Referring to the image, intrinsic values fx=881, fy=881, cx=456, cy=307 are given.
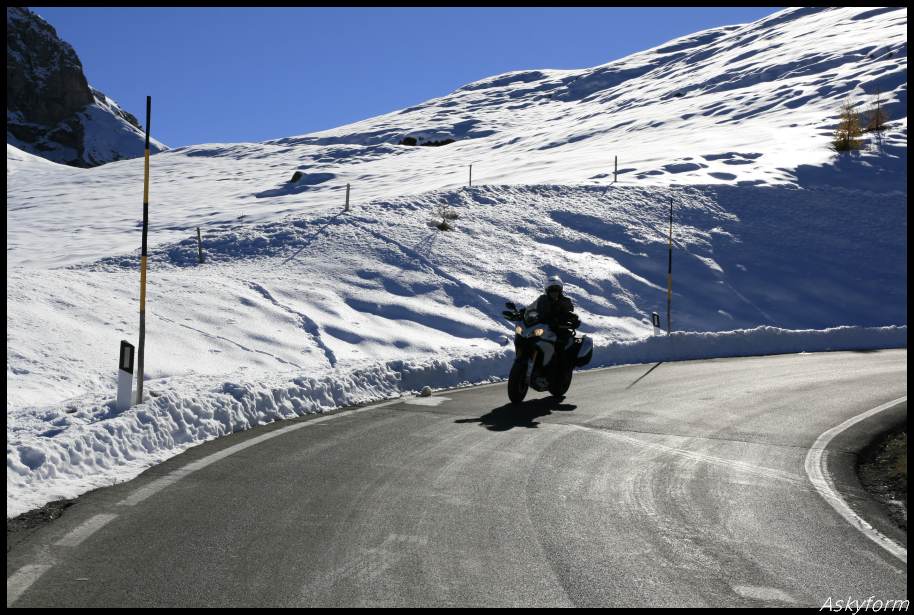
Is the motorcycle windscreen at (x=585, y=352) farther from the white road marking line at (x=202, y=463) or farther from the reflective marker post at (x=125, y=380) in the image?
the reflective marker post at (x=125, y=380)

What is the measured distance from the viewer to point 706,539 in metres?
5.54

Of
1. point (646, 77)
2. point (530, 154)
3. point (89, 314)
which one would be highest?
point (646, 77)

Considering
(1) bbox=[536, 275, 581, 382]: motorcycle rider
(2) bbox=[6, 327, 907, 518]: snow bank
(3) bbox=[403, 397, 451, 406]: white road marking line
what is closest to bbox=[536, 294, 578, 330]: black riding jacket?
(1) bbox=[536, 275, 581, 382]: motorcycle rider

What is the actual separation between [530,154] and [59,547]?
42.6 meters

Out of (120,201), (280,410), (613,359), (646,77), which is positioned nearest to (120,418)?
(280,410)

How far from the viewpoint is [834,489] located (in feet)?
23.5


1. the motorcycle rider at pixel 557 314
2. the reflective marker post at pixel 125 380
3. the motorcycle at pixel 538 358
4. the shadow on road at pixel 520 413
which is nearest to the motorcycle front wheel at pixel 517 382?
the motorcycle at pixel 538 358

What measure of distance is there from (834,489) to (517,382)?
4.60 meters

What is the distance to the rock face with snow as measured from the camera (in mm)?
130750

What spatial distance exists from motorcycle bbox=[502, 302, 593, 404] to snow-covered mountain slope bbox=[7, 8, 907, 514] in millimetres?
1972

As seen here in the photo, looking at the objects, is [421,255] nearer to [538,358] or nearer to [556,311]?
[556,311]

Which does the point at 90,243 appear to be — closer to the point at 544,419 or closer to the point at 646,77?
the point at 544,419

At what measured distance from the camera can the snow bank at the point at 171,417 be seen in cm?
662

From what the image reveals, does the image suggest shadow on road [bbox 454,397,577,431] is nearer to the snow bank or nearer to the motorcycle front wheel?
the motorcycle front wheel
